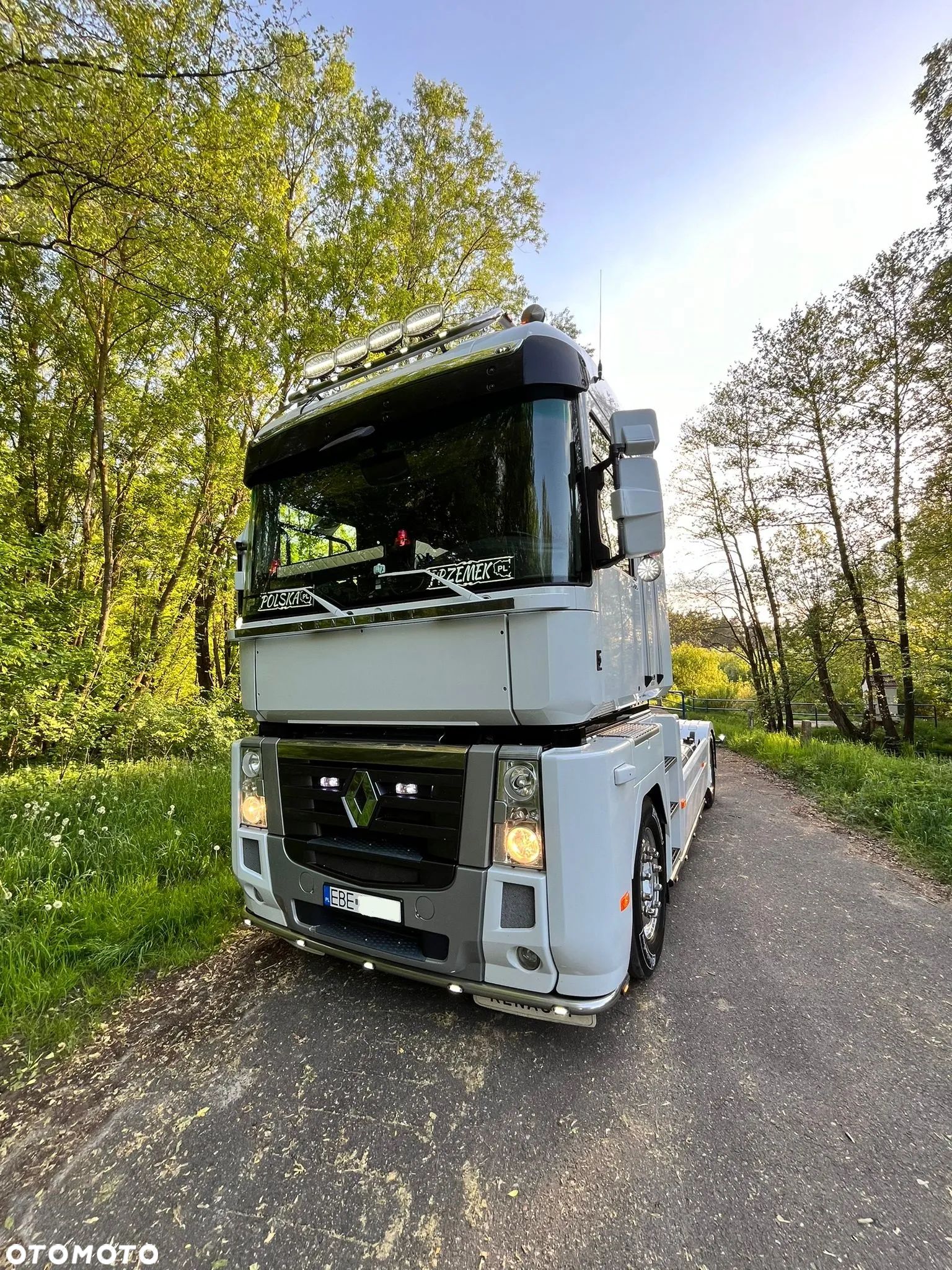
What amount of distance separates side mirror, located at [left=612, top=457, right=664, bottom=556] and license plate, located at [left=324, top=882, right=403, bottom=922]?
6.09 feet

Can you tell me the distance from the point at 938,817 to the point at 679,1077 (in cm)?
502

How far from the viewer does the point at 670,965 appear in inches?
117

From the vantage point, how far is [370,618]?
2281mm

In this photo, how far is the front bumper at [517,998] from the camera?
1944 millimetres

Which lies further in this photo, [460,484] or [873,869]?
[873,869]

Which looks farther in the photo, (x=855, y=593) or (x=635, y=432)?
(x=855, y=593)

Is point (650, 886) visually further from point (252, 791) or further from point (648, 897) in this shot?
point (252, 791)

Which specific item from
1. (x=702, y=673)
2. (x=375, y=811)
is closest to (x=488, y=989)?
(x=375, y=811)

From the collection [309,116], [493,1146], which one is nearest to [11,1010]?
[493,1146]

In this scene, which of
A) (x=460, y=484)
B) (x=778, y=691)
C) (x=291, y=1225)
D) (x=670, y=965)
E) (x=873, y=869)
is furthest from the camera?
(x=778, y=691)

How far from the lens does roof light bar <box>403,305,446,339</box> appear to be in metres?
2.67

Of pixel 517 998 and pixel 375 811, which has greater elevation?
pixel 375 811

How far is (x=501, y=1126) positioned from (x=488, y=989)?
424 mm

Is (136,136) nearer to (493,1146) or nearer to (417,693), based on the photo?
(417,693)
